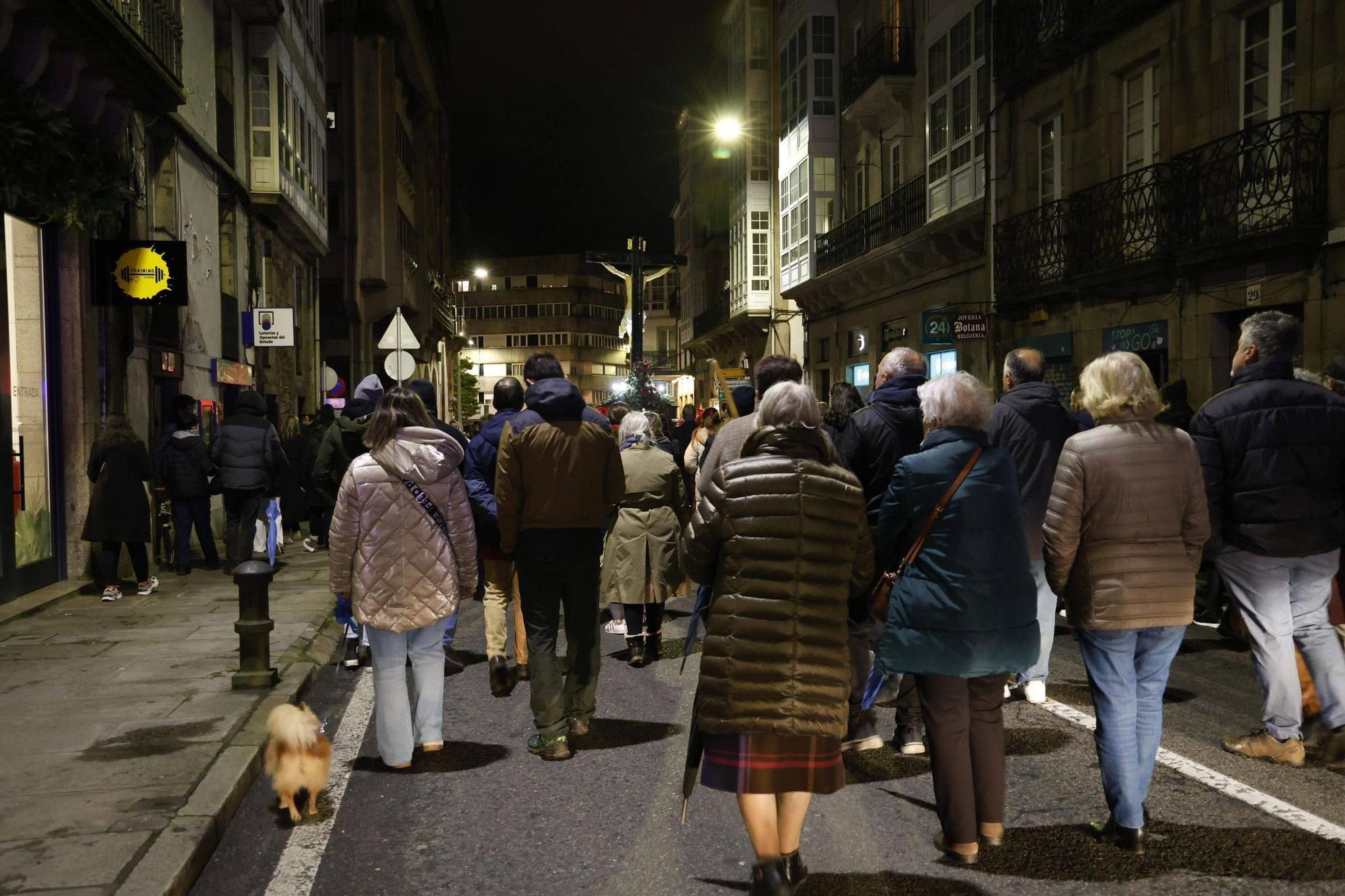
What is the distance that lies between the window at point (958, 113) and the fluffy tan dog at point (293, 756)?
17604 mm

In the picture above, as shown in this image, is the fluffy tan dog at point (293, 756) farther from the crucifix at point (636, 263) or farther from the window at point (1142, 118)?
the crucifix at point (636, 263)

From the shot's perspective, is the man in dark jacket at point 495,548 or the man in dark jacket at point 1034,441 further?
the man in dark jacket at point 495,548

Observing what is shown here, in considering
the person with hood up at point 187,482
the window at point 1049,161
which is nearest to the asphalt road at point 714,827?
the person with hood up at point 187,482

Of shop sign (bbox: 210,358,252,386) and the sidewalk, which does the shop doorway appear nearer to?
the sidewalk

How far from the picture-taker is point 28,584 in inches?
426

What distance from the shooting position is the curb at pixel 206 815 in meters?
3.91

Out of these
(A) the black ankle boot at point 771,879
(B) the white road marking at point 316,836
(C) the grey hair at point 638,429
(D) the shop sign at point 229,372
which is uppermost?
(D) the shop sign at point 229,372

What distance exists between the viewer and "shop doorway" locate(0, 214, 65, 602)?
1050cm

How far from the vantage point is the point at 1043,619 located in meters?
6.33

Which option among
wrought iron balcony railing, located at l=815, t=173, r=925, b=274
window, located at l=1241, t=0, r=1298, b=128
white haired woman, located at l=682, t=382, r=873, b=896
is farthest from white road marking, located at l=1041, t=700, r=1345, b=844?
wrought iron balcony railing, located at l=815, t=173, r=925, b=274

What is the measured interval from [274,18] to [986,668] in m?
19.8

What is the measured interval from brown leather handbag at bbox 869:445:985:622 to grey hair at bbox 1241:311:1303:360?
1.96 m

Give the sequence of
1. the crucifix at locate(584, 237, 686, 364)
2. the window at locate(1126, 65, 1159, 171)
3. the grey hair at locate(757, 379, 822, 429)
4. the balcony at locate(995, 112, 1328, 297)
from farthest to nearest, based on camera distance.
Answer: the crucifix at locate(584, 237, 686, 364) < the window at locate(1126, 65, 1159, 171) < the balcony at locate(995, 112, 1328, 297) < the grey hair at locate(757, 379, 822, 429)

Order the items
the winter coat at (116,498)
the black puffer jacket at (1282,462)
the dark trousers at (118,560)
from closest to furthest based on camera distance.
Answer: the black puffer jacket at (1282,462), the winter coat at (116,498), the dark trousers at (118,560)
